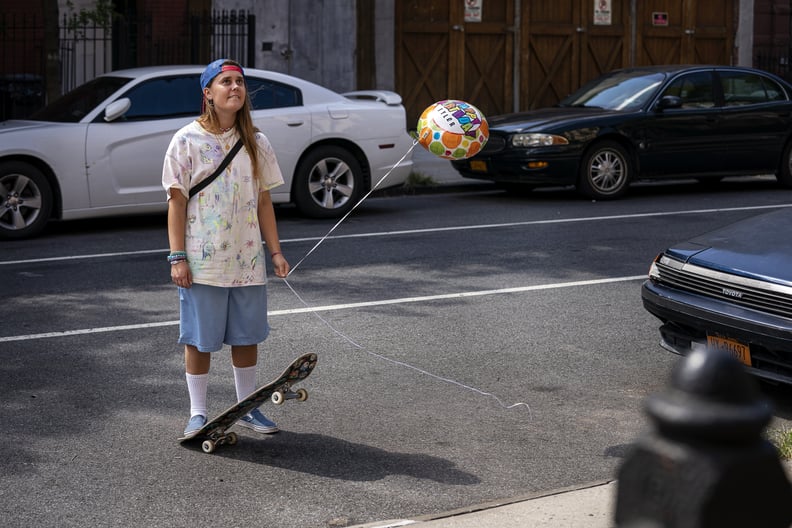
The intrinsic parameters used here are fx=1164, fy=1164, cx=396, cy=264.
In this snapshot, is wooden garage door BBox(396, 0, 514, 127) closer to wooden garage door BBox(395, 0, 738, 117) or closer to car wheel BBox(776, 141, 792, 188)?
→ wooden garage door BBox(395, 0, 738, 117)

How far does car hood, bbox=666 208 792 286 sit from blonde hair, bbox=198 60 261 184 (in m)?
2.41

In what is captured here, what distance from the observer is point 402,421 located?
5.60 meters

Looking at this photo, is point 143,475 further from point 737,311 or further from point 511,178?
point 511,178

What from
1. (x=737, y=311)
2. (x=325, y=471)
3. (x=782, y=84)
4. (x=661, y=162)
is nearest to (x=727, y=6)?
(x=782, y=84)

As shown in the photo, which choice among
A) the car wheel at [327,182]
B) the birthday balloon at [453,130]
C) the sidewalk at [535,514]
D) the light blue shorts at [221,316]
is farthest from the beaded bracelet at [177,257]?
the car wheel at [327,182]

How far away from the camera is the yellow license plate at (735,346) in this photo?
18.8ft

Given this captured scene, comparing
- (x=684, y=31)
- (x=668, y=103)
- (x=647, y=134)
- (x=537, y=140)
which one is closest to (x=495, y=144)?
(x=537, y=140)

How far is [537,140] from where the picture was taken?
13375mm

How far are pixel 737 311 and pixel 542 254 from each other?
4.26 metres

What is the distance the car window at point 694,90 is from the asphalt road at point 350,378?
11.8ft

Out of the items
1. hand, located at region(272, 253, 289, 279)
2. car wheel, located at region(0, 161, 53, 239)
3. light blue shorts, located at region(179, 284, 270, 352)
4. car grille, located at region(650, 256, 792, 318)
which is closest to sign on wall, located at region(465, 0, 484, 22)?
car wheel, located at region(0, 161, 53, 239)

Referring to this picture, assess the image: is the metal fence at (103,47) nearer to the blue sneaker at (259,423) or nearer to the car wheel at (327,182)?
the car wheel at (327,182)

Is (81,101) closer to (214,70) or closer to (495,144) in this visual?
(495,144)

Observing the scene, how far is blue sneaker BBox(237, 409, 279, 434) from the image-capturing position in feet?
17.8
